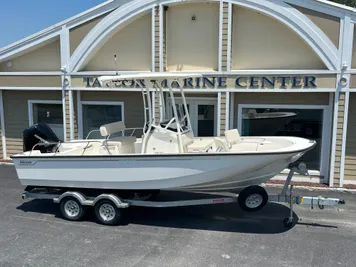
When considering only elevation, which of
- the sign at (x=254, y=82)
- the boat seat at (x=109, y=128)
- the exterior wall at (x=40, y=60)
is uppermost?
the exterior wall at (x=40, y=60)

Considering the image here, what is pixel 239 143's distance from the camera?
21.7 feet

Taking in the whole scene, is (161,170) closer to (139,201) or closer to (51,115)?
(139,201)

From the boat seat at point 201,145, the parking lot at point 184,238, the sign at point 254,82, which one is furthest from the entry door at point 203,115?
the parking lot at point 184,238

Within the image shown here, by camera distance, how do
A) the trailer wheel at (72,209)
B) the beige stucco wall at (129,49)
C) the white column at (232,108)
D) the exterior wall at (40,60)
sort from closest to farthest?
the trailer wheel at (72,209) < the white column at (232,108) < the beige stucco wall at (129,49) < the exterior wall at (40,60)

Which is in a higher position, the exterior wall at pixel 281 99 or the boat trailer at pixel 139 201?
the exterior wall at pixel 281 99

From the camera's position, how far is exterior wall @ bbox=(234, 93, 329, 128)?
8.33 m

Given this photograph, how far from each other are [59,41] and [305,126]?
23.3 feet

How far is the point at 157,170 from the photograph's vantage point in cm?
575

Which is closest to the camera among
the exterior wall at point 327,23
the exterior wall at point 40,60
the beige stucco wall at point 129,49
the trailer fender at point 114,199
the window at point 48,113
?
the trailer fender at point 114,199

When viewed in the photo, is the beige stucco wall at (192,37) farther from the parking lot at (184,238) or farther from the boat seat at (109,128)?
the parking lot at (184,238)

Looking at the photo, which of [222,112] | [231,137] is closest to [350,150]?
[222,112]

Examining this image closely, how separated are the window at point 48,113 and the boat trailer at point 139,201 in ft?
14.3

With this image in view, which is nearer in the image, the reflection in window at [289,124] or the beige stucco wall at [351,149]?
the beige stucco wall at [351,149]

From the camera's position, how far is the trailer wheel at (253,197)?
18.5 ft
